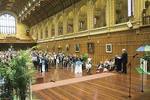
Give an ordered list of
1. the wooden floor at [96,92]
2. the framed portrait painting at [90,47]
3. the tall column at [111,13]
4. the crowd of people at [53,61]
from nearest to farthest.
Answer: the wooden floor at [96,92], the tall column at [111,13], the crowd of people at [53,61], the framed portrait painting at [90,47]

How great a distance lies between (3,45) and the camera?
158ft

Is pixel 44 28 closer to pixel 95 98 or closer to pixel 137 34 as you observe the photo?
pixel 137 34

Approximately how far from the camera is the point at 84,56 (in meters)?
19.9

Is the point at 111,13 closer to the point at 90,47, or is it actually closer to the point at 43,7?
the point at 90,47

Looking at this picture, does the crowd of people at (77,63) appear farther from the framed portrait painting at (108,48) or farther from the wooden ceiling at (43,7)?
the wooden ceiling at (43,7)

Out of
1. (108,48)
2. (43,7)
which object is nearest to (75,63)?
(108,48)

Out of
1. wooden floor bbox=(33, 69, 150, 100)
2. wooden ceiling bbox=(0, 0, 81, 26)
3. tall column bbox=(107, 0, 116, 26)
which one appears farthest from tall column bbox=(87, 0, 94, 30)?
wooden floor bbox=(33, 69, 150, 100)

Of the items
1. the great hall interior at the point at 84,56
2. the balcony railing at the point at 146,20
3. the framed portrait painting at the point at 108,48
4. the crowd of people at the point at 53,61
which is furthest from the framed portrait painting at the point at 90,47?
the balcony railing at the point at 146,20

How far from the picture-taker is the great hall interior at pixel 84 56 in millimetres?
7082

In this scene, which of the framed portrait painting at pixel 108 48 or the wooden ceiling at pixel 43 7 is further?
the wooden ceiling at pixel 43 7

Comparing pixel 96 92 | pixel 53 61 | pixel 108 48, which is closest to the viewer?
pixel 96 92

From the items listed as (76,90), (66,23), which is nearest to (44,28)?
(66,23)

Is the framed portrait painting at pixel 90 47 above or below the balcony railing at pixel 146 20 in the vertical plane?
below

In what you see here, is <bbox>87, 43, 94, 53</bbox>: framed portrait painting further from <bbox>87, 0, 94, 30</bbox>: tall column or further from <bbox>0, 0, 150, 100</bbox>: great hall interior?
<bbox>87, 0, 94, 30</bbox>: tall column
